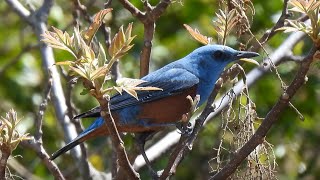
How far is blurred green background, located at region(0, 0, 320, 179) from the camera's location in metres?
5.91

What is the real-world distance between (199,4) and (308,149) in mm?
1481

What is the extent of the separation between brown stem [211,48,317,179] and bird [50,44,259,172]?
3.69 feet

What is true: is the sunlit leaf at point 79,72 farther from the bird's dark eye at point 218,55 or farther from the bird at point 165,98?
the bird's dark eye at point 218,55

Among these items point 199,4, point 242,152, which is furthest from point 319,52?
point 199,4

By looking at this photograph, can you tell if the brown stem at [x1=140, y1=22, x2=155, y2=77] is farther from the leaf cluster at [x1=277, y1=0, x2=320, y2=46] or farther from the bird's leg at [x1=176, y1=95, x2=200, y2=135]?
the leaf cluster at [x1=277, y1=0, x2=320, y2=46]

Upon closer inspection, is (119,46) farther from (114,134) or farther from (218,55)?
(218,55)

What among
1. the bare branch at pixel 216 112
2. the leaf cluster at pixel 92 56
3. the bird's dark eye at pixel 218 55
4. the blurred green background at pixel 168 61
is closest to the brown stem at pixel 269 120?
the leaf cluster at pixel 92 56

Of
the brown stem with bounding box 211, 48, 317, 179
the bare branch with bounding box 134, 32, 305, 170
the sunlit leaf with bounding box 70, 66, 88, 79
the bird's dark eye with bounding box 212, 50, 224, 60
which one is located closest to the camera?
the sunlit leaf with bounding box 70, 66, 88, 79

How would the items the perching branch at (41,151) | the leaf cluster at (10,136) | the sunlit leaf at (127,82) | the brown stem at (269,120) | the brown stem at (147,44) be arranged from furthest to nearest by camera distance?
the brown stem at (147,44) → the perching branch at (41,151) → the leaf cluster at (10,136) → the brown stem at (269,120) → the sunlit leaf at (127,82)

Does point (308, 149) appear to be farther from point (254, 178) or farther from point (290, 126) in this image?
point (254, 178)

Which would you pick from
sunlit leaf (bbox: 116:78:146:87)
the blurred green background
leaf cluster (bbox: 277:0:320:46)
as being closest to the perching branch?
sunlit leaf (bbox: 116:78:146:87)

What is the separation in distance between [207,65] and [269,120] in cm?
151

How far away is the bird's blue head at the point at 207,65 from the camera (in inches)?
165

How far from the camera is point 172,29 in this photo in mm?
6641
